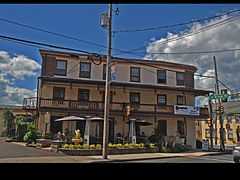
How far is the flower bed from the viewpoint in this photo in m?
20.0

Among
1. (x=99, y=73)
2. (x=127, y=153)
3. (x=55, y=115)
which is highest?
(x=99, y=73)

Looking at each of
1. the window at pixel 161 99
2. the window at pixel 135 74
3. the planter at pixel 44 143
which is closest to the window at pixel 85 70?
the window at pixel 135 74

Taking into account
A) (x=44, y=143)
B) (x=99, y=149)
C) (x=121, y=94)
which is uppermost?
(x=121, y=94)

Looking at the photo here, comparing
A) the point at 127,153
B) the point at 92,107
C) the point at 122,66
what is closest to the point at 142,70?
the point at 122,66

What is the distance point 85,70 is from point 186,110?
9.45 meters

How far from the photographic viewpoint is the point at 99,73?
30750mm

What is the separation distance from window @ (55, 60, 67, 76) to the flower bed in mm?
9422

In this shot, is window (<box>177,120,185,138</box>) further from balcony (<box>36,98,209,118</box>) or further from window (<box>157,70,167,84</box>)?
window (<box>157,70,167,84</box>)

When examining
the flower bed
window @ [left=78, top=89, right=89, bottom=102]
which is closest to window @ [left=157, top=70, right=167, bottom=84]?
window @ [left=78, top=89, right=89, bottom=102]

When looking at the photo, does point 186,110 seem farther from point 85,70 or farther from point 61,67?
point 61,67

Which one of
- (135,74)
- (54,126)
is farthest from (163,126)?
(54,126)

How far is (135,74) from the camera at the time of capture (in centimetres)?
3209
